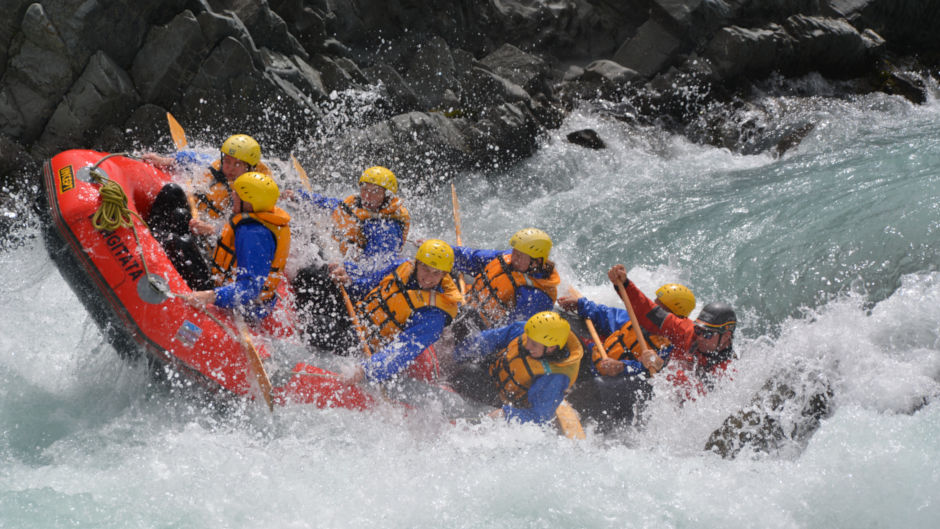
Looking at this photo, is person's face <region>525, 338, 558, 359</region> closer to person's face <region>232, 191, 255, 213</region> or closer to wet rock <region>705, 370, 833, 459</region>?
wet rock <region>705, 370, 833, 459</region>

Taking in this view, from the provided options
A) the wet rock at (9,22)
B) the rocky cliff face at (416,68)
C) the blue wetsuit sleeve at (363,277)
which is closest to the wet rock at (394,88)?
the rocky cliff face at (416,68)

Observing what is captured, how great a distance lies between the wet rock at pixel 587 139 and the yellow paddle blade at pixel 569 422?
6032mm

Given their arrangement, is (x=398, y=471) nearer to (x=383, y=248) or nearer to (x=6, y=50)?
(x=383, y=248)

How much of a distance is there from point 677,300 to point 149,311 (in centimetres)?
361

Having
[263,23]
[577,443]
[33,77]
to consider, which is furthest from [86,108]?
[577,443]

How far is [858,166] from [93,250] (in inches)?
338

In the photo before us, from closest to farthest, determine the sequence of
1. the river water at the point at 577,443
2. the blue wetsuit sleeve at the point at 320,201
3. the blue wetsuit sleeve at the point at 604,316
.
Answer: the river water at the point at 577,443, the blue wetsuit sleeve at the point at 604,316, the blue wetsuit sleeve at the point at 320,201

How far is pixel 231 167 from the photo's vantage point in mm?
4918

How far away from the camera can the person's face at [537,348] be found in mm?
4355

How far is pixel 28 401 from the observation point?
4574 millimetres

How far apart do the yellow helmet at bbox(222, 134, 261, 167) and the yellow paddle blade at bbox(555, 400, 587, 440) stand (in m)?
2.71

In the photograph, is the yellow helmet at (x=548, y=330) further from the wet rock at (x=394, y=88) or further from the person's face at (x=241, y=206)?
the wet rock at (x=394, y=88)

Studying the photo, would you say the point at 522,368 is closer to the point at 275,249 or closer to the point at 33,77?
the point at 275,249

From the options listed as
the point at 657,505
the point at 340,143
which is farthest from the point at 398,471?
the point at 340,143
